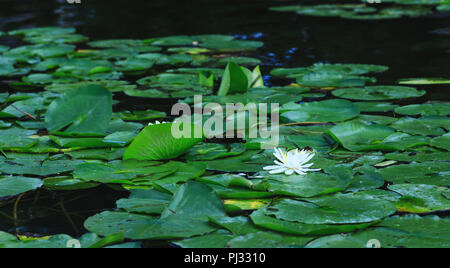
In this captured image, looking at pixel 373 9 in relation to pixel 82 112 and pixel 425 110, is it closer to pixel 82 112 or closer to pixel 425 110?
pixel 425 110

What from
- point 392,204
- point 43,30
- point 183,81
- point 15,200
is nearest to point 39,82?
point 183,81

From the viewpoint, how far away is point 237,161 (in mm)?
1649

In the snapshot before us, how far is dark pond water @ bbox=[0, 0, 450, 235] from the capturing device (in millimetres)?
1432

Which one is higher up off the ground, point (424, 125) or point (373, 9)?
point (373, 9)

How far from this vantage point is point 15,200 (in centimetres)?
145

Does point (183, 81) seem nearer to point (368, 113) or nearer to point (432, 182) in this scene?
point (368, 113)

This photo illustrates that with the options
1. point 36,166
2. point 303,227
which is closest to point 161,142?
point 36,166

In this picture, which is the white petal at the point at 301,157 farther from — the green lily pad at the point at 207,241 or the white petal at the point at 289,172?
the green lily pad at the point at 207,241

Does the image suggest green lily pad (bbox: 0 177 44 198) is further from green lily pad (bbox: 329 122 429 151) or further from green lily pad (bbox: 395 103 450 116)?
green lily pad (bbox: 395 103 450 116)

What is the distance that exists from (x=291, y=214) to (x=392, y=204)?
24 centimetres

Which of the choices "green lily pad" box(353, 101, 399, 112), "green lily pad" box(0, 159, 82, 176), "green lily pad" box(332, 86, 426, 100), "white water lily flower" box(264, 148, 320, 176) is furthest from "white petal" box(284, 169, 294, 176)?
"green lily pad" box(332, 86, 426, 100)

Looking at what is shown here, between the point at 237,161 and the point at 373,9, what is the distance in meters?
3.72

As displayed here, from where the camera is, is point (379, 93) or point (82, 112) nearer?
point (82, 112)

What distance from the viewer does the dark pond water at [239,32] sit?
143cm
